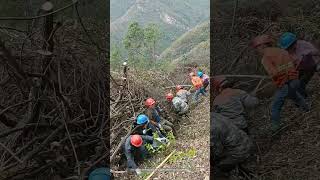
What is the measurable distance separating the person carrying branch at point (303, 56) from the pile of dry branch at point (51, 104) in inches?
99.2

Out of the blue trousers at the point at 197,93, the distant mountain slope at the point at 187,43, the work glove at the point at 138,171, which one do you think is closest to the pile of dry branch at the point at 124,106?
the work glove at the point at 138,171

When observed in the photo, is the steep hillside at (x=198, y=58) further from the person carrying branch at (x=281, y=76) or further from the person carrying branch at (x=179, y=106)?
the person carrying branch at (x=281, y=76)

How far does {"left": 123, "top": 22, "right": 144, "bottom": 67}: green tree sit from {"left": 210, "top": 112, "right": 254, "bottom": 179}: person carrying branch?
9609 millimetres

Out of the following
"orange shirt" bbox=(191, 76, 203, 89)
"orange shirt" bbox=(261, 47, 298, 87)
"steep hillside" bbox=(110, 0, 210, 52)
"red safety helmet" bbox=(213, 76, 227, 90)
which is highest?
"steep hillside" bbox=(110, 0, 210, 52)

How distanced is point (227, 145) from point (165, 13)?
1156 inches

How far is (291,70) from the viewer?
5.82 m

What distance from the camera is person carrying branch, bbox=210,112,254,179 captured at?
16.9 ft

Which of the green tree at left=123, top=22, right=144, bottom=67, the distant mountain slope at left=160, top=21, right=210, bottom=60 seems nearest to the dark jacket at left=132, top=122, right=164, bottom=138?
the green tree at left=123, top=22, right=144, bottom=67

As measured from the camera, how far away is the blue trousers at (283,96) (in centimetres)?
589

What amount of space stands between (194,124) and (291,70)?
307 cm

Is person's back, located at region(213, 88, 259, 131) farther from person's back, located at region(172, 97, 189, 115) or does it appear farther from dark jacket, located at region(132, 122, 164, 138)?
person's back, located at region(172, 97, 189, 115)

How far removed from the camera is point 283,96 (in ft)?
19.3

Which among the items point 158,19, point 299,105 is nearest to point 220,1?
point 299,105

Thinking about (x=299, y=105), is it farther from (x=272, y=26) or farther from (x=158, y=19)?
(x=158, y=19)
